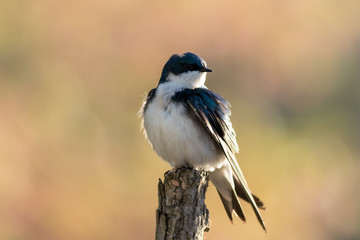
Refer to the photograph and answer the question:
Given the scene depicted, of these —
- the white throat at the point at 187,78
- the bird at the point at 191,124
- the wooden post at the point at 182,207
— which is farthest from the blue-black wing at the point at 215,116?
the wooden post at the point at 182,207

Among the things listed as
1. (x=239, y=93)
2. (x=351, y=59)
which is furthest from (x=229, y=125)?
(x=351, y=59)

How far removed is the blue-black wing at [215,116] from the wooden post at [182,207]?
27.4 inches

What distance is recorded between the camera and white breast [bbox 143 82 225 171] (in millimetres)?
5270

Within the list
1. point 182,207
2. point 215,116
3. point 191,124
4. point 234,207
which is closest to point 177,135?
point 191,124

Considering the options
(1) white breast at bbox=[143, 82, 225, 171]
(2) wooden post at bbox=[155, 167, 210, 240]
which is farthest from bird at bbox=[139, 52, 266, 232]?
(2) wooden post at bbox=[155, 167, 210, 240]

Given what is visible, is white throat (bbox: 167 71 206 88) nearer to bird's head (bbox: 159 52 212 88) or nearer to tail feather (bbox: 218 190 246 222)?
bird's head (bbox: 159 52 212 88)

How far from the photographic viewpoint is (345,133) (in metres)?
12.3

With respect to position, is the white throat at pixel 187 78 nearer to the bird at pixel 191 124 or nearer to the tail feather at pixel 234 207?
the bird at pixel 191 124

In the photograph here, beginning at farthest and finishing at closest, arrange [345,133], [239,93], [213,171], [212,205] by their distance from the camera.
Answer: [345,133]
[239,93]
[212,205]
[213,171]

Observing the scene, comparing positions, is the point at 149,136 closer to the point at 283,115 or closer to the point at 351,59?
the point at 283,115

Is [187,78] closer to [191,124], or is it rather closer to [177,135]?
[191,124]

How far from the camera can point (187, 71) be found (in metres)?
5.67

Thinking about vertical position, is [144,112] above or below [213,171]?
above

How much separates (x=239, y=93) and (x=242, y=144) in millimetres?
1194
